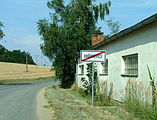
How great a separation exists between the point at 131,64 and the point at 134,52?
86 centimetres

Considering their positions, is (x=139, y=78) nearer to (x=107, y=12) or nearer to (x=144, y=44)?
(x=144, y=44)

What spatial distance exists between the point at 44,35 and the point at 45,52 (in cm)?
192

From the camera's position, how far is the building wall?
8617 mm

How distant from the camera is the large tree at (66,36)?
27.5m

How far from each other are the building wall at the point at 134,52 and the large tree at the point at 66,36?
1347 centimetres

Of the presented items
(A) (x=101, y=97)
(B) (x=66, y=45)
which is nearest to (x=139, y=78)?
(A) (x=101, y=97)

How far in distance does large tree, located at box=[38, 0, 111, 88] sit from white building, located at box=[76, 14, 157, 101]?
13.5 meters

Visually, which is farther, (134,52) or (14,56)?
(14,56)

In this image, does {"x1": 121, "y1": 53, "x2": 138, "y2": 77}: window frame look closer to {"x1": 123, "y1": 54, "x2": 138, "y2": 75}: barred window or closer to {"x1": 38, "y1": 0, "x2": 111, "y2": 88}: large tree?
{"x1": 123, "y1": 54, "x2": 138, "y2": 75}: barred window

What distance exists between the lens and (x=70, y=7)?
3238cm

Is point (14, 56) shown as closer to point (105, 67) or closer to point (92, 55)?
point (105, 67)

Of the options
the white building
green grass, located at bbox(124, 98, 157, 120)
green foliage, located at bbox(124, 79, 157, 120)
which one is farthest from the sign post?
green grass, located at bbox(124, 98, 157, 120)

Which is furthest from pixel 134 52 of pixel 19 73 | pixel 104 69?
pixel 19 73

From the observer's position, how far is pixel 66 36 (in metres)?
27.4
